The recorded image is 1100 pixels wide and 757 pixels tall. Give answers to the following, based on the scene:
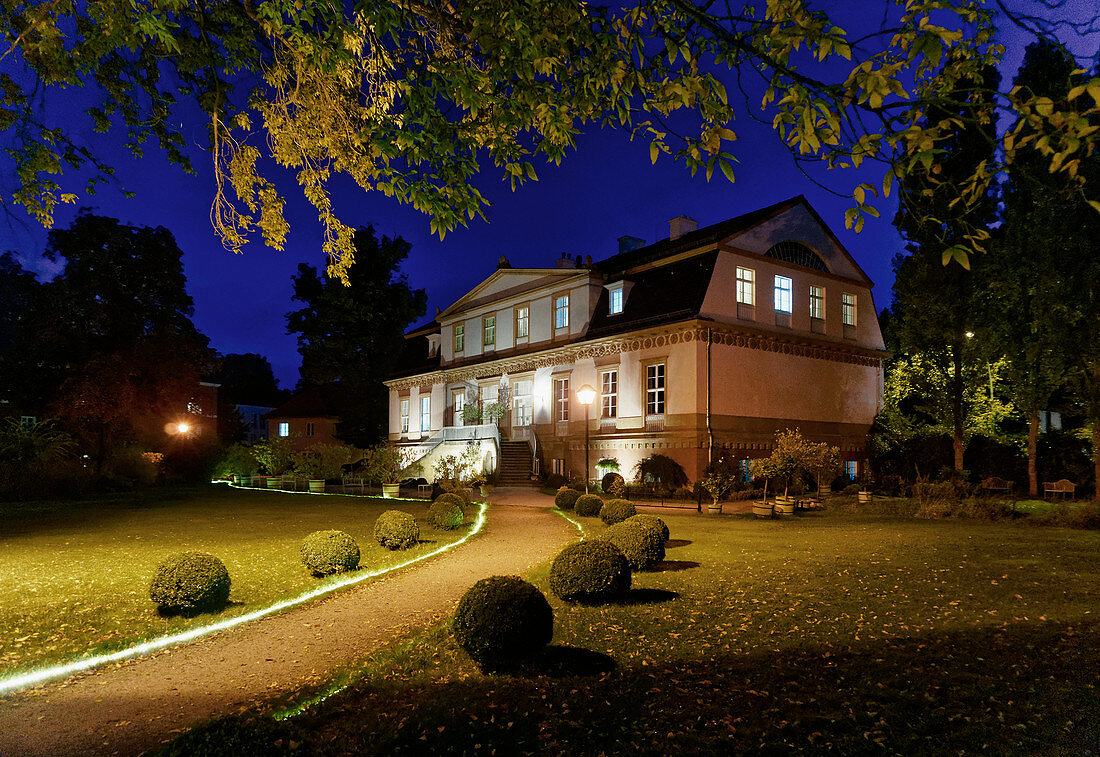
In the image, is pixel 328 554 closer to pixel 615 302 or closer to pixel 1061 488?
pixel 615 302

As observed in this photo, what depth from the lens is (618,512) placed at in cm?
1477

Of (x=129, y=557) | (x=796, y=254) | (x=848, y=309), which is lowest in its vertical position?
(x=129, y=557)

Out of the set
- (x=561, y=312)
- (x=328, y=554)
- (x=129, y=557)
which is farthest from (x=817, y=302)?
(x=129, y=557)

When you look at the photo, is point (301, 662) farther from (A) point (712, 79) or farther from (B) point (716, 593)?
(A) point (712, 79)

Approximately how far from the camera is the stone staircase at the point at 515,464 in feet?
104

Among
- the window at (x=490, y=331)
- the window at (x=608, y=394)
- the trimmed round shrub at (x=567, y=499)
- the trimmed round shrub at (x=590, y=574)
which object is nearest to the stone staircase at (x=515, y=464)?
the window at (x=608, y=394)

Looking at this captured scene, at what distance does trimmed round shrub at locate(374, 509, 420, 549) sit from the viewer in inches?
539

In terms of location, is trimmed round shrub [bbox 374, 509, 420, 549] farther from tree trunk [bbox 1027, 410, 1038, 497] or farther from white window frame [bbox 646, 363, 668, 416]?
tree trunk [bbox 1027, 410, 1038, 497]

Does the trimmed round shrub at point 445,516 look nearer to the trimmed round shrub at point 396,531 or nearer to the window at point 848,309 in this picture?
the trimmed round shrub at point 396,531

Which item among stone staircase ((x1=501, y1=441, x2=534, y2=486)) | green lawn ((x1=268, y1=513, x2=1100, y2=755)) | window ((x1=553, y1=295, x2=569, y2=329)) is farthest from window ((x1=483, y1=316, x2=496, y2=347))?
green lawn ((x1=268, y1=513, x2=1100, y2=755))

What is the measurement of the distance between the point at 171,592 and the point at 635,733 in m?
6.81

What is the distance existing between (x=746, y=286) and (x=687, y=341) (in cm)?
398

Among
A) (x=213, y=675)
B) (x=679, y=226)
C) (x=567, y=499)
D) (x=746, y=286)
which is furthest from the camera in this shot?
(x=679, y=226)

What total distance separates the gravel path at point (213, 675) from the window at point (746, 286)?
19.5m
